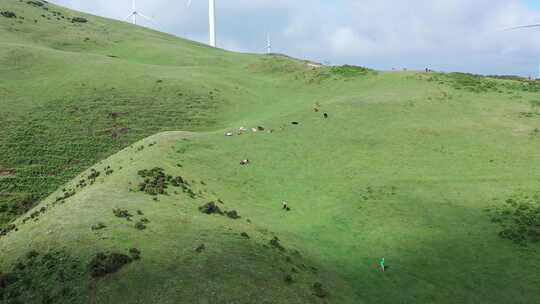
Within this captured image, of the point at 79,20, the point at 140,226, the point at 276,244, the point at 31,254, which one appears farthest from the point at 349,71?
the point at 79,20

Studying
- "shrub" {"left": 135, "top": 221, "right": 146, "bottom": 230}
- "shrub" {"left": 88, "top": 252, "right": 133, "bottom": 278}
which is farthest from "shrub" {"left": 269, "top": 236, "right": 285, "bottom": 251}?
"shrub" {"left": 88, "top": 252, "right": 133, "bottom": 278}

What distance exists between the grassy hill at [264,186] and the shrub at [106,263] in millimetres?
85

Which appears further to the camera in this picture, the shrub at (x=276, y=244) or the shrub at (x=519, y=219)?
the shrub at (x=519, y=219)

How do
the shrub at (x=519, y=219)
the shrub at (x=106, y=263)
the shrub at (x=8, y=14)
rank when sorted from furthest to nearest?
the shrub at (x=8, y=14) < the shrub at (x=519, y=219) < the shrub at (x=106, y=263)

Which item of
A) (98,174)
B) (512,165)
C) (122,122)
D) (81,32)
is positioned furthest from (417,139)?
(81,32)

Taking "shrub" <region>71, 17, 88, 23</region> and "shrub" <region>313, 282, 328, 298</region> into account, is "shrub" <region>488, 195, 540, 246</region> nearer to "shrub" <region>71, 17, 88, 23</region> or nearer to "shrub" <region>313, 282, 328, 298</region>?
"shrub" <region>313, 282, 328, 298</region>

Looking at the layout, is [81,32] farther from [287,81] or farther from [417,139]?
[417,139]

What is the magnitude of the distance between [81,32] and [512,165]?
329ft

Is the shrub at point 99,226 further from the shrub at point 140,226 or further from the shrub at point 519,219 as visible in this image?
the shrub at point 519,219

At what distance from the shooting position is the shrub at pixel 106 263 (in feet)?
70.1

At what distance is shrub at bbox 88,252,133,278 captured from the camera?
2138 centimetres

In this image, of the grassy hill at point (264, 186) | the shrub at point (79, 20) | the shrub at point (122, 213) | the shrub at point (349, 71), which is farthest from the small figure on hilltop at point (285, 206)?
the shrub at point (79, 20)

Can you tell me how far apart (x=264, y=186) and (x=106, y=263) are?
2201cm

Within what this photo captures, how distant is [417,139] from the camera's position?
52.8 metres
